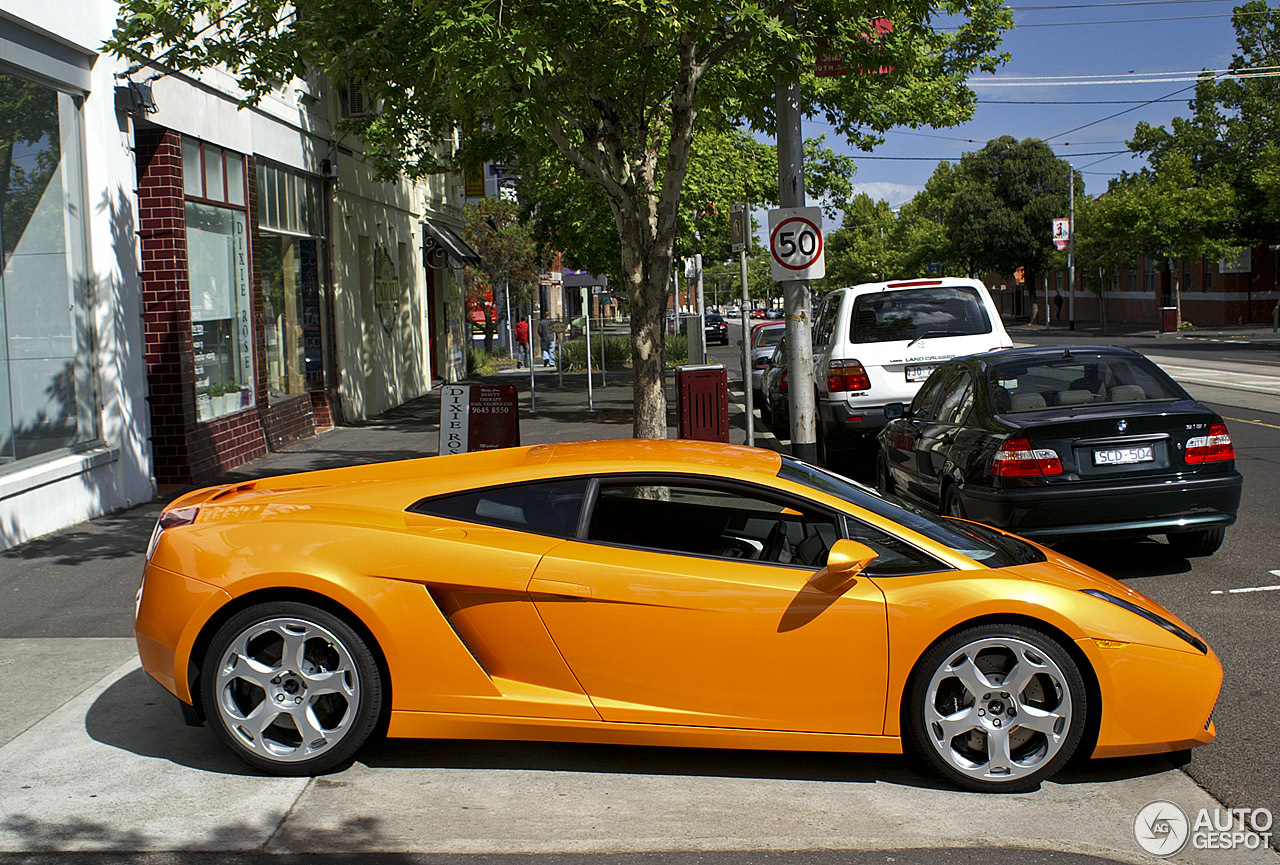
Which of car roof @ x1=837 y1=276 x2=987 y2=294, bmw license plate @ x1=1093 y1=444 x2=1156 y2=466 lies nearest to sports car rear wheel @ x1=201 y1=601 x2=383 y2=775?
bmw license plate @ x1=1093 y1=444 x2=1156 y2=466

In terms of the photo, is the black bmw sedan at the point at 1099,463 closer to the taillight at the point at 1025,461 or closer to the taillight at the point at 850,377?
the taillight at the point at 1025,461

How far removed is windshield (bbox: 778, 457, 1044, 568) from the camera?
473cm

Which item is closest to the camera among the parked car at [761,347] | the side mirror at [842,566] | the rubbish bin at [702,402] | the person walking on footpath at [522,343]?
the side mirror at [842,566]

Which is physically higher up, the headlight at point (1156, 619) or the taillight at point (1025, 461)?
the taillight at point (1025, 461)

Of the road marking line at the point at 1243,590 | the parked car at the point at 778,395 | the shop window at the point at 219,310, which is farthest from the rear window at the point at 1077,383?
the shop window at the point at 219,310

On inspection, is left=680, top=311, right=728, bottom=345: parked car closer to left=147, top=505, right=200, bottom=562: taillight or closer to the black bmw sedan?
the black bmw sedan

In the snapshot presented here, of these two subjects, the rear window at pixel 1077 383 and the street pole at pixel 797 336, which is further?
the street pole at pixel 797 336

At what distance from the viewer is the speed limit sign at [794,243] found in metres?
11.6

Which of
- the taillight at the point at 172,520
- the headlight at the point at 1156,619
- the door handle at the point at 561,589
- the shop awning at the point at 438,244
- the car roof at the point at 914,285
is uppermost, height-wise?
the shop awning at the point at 438,244

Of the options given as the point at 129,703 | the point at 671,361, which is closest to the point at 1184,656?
the point at 129,703

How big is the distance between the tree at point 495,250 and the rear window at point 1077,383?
33375 millimetres

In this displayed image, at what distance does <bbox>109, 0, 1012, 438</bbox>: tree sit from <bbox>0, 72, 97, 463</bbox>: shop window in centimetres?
97

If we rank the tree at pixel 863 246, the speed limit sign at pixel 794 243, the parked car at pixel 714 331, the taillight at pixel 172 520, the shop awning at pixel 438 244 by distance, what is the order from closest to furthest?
the taillight at pixel 172 520 → the speed limit sign at pixel 794 243 → the shop awning at pixel 438 244 → the parked car at pixel 714 331 → the tree at pixel 863 246

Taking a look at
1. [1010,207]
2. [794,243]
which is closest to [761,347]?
[794,243]
